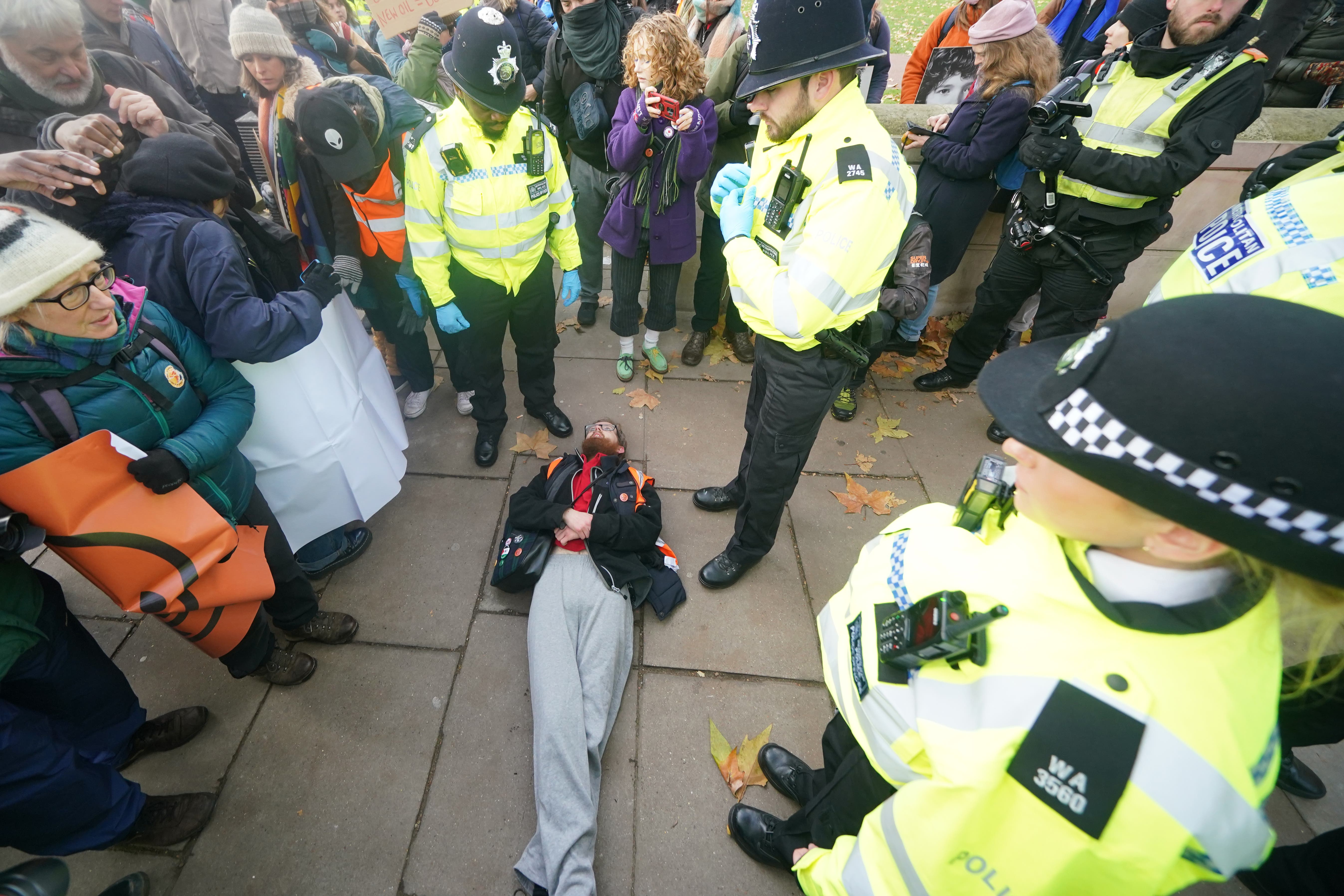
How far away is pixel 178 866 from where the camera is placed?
1.99 meters

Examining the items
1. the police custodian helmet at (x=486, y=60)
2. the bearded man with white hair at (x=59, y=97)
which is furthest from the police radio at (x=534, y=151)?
the bearded man with white hair at (x=59, y=97)

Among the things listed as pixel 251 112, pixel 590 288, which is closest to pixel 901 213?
pixel 590 288

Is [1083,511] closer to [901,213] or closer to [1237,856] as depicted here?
[1237,856]

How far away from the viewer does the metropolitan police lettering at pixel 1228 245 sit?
178 cm

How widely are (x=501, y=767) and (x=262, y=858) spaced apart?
84cm

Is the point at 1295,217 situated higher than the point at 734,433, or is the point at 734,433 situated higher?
the point at 1295,217

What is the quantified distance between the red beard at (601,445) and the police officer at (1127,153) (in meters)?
2.80

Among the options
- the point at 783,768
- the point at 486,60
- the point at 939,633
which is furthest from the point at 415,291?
the point at 939,633

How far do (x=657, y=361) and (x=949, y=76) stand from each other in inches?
130

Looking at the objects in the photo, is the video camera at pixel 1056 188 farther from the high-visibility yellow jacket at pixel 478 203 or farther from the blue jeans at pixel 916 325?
the high-visibility yellow jacket at pixel 478 203

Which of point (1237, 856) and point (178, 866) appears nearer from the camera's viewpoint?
point (1237, 856)

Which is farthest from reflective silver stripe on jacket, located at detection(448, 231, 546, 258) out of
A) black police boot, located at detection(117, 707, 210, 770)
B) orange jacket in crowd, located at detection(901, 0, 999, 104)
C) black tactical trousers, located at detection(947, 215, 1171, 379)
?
orange jacket in crowd, located at detection(901, 0, 999, 104)

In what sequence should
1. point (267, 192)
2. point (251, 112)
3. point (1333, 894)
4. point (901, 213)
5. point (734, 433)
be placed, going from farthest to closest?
point (251, 112), point (734, 433), point (267, 192), point (901, 213), point (1333, 894)

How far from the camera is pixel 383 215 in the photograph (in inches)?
117
